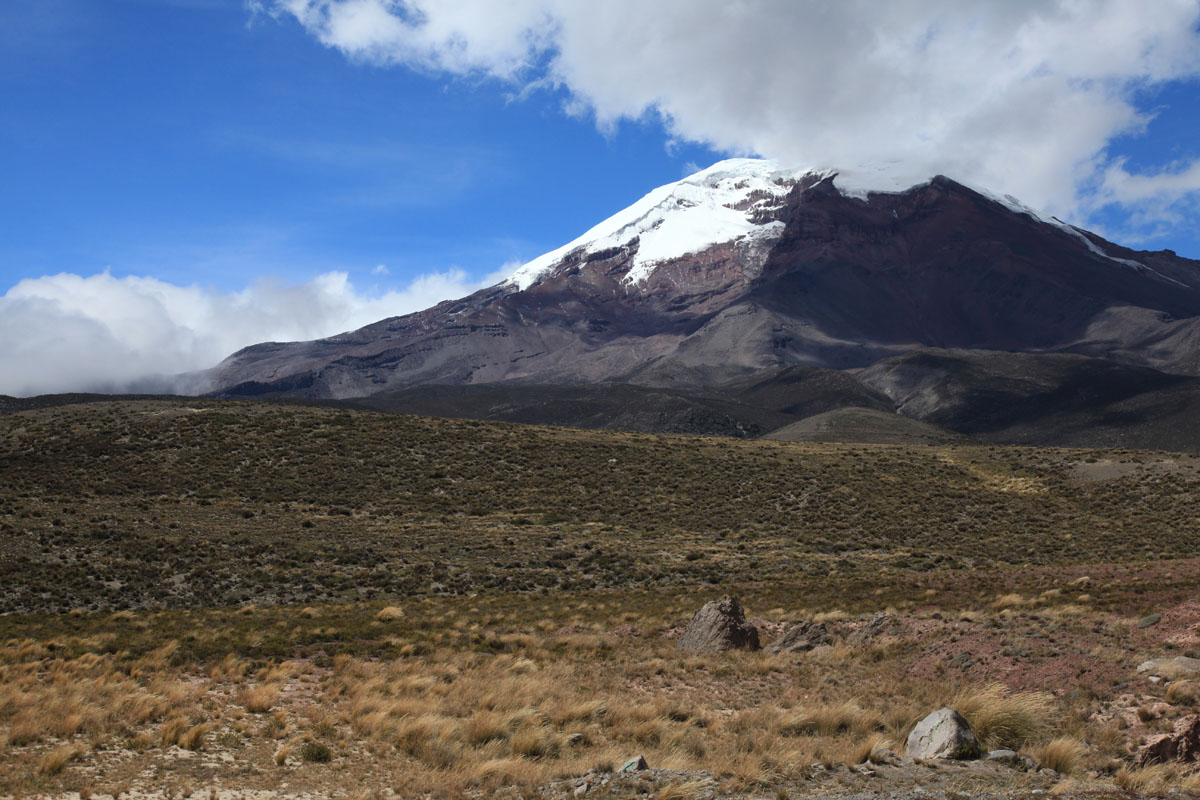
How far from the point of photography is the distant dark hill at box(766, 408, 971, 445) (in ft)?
446

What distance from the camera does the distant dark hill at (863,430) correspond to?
136 m

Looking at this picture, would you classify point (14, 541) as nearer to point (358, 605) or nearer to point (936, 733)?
point (358, 605)

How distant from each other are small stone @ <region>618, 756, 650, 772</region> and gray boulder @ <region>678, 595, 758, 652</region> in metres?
8.94

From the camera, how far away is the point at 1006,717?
1213 cm

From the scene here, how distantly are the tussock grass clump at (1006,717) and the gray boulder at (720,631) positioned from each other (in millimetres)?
6876

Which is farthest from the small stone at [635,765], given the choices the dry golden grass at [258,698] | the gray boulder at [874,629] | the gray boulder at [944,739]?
the gray boulder at [874,629]

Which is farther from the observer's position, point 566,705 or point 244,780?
point 566,705

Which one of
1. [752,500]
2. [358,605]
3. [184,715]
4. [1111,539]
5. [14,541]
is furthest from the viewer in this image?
[752,500]

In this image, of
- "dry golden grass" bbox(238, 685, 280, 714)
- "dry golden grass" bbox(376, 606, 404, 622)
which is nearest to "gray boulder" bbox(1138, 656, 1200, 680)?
"dry golden grass" bbox(238, 685, 280, 714)

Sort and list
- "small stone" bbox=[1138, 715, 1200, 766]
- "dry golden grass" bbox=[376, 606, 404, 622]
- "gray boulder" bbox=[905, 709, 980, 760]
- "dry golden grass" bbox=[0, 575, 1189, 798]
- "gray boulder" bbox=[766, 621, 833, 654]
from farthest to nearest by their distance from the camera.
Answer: "dry golden grass" bbox=[376, 606, 404, 622], "gray boulder" bbox=[766, 621, 833, 654], "gray boulder" bbox=[905, 709, 980, 760], "dry golden grass" bbox=[0, 575, 1189, 798], "small stone" bbox=[1138, 715, 1200, 766]

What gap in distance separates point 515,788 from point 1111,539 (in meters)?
45.0

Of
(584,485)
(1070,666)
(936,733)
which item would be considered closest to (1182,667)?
(1070,666)

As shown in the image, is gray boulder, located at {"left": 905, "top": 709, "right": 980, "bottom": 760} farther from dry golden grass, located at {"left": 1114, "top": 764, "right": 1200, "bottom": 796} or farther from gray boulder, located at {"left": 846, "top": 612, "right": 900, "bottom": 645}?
gray boulder, located at {"left": 846, "top": 612, "right": 900, "bottom": 645}

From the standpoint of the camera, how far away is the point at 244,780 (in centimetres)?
1020
